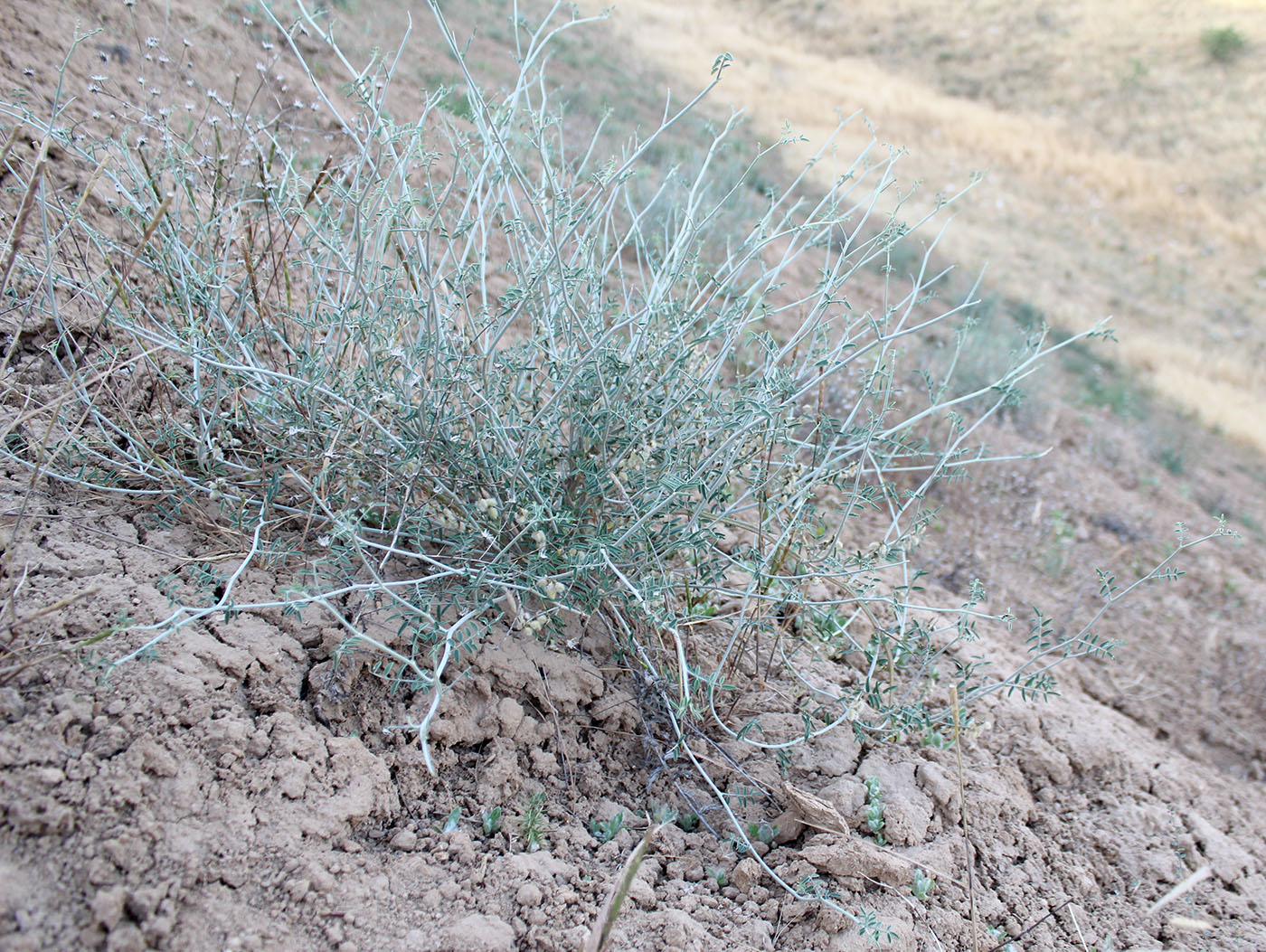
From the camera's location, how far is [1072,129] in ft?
60.2

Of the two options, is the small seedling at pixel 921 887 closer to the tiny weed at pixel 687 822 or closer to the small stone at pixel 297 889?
the tiny weed at pixel 687 822

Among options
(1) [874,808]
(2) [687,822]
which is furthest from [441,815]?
(1) [874,808]

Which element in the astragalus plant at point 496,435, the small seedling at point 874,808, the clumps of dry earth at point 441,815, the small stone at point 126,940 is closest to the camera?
the small stone at point 126,940

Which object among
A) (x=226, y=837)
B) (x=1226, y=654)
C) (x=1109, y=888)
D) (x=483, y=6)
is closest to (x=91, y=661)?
(x=226, y=837)

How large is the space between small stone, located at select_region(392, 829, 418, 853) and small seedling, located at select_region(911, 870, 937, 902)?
1083mm

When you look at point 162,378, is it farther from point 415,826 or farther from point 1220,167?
point 1220,167

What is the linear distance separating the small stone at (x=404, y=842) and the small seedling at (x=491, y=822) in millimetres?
149

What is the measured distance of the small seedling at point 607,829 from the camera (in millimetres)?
1764

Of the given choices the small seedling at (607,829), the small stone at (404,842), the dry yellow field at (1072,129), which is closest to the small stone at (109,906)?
the small stone at (404,842)

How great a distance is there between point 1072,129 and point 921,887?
20949 mm

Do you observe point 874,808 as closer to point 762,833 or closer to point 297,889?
point 762,833

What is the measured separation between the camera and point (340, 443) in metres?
1.91

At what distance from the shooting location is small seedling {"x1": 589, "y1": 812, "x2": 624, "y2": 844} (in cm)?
176

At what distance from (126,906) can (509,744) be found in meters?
0.78
